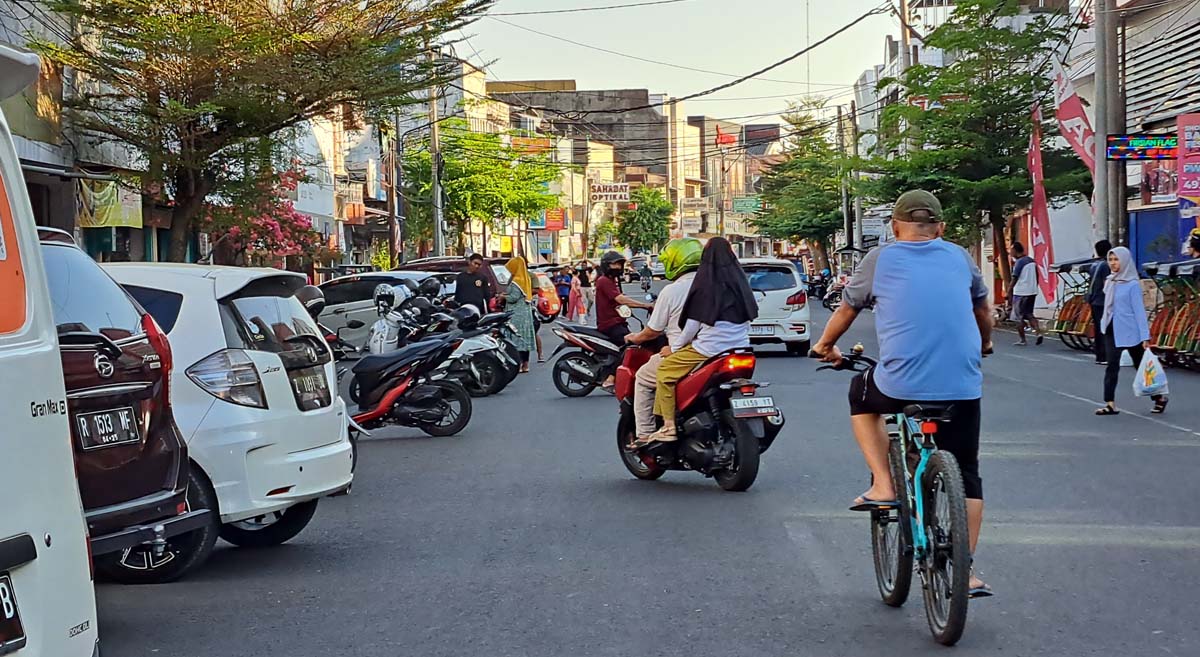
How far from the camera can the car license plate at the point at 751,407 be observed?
391 inches

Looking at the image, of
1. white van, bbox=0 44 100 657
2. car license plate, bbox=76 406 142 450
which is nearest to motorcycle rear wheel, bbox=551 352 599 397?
car license plate, bbox=76 406 142 450

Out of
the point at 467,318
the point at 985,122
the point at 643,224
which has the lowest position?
the point at 467,318

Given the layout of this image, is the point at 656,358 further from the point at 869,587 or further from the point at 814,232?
the point at 814,232

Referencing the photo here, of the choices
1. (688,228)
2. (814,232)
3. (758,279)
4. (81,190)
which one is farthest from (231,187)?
(688,228)

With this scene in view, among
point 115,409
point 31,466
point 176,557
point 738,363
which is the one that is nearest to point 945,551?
point 115,409

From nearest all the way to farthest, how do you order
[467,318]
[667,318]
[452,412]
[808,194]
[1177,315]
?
[667,318], [452,412], [467,318], [1177,315], [808,194]

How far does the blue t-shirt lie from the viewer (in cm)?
622

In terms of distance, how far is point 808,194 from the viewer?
259ft

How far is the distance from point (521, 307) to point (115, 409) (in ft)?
52.3

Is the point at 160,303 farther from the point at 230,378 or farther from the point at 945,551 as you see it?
the point at 945,551

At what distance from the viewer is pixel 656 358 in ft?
34.4

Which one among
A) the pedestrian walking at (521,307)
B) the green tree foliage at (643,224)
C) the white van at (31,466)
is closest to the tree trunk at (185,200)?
the pedestrian walking at (521,307)

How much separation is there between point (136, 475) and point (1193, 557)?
505 centimetres

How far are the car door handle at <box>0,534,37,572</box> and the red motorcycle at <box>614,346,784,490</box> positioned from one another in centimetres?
637
